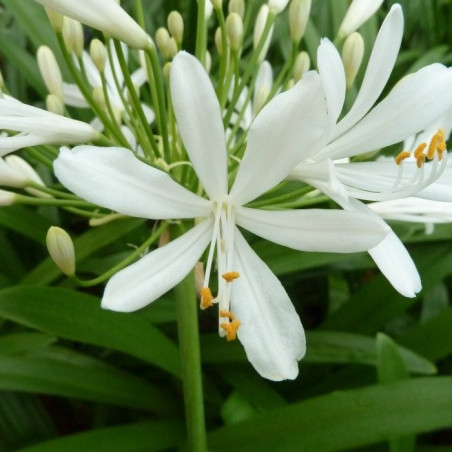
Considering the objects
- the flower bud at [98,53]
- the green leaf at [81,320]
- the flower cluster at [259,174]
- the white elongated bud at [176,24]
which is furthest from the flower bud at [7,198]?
the white elongated bud at [176,24]

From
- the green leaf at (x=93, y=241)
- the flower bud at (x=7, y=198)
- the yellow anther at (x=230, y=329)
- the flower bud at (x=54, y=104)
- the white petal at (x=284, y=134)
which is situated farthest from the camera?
the green leaf at (x=93, y=241)

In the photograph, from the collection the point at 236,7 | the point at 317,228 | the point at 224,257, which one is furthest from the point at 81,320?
the point at 236,7

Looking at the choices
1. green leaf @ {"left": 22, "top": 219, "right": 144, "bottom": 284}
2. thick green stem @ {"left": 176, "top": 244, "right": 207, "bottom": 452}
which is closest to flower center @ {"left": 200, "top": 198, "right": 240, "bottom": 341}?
thick green stem @ {"left": 176, "top": 244, "right": 207, "bottom": 452}

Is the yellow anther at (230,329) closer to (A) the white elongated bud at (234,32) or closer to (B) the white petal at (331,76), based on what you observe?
(B) the white petal at (331,76)

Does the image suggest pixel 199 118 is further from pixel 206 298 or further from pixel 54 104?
pixel 54 104

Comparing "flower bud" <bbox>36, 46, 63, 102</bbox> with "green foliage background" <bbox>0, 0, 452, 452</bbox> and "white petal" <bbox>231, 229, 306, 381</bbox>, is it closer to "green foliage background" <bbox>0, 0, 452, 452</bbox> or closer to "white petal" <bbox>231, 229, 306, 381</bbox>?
"green foliage background" <bbox>0, 0, 452, 452</bbox>

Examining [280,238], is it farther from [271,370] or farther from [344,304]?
[344,304]
